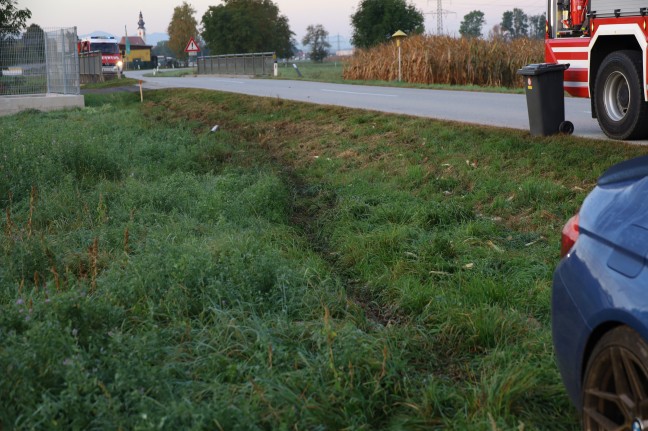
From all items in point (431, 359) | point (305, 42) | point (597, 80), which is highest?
point (305, 42)

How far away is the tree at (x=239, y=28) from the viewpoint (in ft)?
318

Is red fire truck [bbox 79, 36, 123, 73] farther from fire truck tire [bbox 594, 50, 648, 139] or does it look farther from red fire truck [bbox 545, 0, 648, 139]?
fire truck tire [bbox 594, 50, 648, 139]

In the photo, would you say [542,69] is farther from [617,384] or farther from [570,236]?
[617,384]

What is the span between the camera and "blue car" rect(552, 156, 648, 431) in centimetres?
288

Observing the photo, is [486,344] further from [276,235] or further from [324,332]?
[276,235]

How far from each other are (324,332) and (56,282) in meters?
1.78

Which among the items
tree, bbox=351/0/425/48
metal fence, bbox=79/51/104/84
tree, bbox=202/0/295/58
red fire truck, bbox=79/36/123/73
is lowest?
metal fence, bbox=79/51/104/84

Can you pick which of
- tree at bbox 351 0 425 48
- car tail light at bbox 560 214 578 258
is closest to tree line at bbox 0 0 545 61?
tree at bbox 351 0 425 48

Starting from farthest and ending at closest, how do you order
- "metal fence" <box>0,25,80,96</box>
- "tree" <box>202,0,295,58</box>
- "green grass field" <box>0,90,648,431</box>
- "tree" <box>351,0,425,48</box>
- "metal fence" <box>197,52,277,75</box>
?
"tree" <box>202,0,295,58</box> → "tree" <box>351,0,425,48</box> → "metal fence" <box>197,52,277,75</box> → "metal fence" <box>0,25,80,96</box> → "green grass field" <box>0,90,648,431</box>

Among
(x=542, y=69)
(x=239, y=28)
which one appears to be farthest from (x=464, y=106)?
(x=239, y=28)

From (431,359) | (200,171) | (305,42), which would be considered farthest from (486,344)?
(305,42)

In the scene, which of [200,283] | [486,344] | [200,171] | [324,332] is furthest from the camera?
[200,171]

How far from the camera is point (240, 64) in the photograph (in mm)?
52469

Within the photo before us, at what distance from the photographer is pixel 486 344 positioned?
4.89 m
